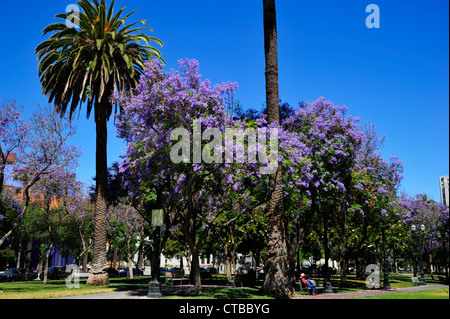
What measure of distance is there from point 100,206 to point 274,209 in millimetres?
10924

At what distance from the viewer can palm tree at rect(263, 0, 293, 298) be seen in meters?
15.9

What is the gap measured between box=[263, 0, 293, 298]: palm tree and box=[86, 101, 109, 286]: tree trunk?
406 inches

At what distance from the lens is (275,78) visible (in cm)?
1745

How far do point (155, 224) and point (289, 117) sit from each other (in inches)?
396

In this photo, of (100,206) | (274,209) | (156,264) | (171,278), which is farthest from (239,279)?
(100,206)

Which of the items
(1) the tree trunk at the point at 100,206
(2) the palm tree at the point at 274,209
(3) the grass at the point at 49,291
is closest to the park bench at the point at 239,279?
(3) the grass at the point at 49,291

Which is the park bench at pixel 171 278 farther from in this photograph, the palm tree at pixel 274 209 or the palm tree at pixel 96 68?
the palm tree at pixel 274 209

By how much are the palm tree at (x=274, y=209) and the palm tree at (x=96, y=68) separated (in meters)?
8.22

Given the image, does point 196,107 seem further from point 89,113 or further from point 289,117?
point 89,113

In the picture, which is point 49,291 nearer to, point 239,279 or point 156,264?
point 156,264

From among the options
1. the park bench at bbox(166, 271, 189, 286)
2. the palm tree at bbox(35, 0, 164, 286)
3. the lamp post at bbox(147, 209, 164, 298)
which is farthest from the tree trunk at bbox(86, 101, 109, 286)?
the lamp post at bbox(147, 209, 164, 298)

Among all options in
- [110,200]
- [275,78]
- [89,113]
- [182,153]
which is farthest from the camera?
[110,200]

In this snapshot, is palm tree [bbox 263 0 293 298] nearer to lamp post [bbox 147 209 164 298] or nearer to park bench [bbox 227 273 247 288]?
lamp post [bbox 147 209 164 298]

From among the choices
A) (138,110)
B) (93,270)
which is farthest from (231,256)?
(138,110)
